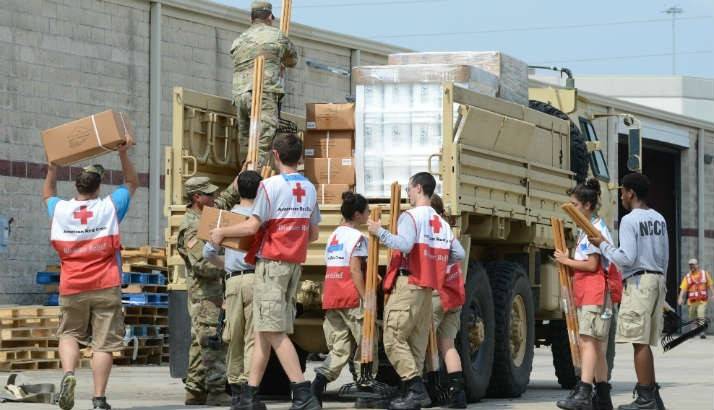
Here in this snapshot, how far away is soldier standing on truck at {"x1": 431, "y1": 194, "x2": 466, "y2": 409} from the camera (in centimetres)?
1301

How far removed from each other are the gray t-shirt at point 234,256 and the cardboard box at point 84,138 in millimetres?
1058

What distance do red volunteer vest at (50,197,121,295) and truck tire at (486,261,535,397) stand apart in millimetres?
4211

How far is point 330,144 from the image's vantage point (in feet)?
47.3

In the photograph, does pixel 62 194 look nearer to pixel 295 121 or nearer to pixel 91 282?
pixel 295 121

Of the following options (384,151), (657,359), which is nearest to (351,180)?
(384,151)

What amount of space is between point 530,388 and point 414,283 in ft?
17.4

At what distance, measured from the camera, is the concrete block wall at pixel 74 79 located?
824 inches

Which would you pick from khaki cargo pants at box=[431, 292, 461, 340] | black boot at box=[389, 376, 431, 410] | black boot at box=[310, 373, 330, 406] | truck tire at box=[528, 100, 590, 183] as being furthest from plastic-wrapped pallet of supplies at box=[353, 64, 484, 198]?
truck tire at box=[528, 100, 590, 183]

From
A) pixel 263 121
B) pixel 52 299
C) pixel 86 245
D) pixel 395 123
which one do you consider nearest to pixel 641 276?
pixel 395 123

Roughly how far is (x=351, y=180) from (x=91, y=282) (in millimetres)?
3099

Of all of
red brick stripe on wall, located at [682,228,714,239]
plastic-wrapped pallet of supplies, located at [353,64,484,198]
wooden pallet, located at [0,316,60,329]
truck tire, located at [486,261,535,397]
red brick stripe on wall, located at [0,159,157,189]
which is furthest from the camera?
red brick stripe on wall, located at [682,228,714,239]

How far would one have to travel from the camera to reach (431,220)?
12.4 meters

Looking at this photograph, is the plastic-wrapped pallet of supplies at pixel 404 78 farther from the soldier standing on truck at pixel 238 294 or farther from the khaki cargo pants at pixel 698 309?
the khaki cargo pants at pixel 698 309

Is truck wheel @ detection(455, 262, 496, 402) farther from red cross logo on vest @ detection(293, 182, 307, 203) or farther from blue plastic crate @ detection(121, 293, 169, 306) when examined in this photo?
blue plastic crate @ detection(121, 293, 169, 306)
